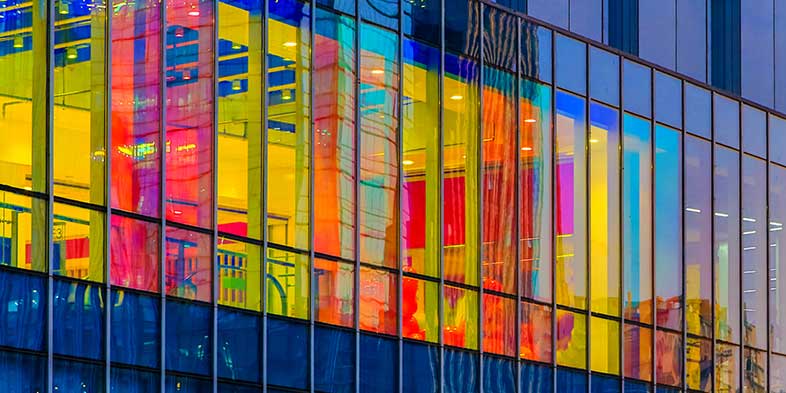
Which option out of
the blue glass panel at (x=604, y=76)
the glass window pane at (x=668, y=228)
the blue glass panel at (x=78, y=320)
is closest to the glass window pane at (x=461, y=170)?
the blue glass panel at (x=604, y=76)

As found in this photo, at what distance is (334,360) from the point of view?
79.1 ft

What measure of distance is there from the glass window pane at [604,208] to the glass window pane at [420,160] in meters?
5.03

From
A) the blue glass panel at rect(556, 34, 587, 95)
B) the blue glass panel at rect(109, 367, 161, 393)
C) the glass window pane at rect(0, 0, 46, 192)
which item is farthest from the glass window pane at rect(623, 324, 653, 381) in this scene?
the glass window pane at rect(0, 0, 46, 192)

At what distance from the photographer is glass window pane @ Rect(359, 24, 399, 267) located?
82.5ft

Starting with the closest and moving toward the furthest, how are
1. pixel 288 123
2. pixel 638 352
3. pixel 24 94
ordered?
pixel 24 94 < pixel 288 123 < pixel 638 352

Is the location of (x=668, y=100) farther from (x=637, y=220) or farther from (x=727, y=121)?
(x=637, y=220)

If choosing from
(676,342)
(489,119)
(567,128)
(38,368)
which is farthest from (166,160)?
(676,342)

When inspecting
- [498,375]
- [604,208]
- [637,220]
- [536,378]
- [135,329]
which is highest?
[604,208]

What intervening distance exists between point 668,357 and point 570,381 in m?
3.55

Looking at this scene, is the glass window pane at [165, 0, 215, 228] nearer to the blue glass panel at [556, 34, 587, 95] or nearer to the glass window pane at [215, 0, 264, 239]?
the glass window pane at [215, 0, 264, 239]

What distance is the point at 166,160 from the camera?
22016 mm

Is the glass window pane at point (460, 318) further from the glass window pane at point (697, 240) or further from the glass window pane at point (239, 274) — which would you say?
the glass window pane at point (697, 240)

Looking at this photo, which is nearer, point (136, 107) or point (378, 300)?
point (136, 107)

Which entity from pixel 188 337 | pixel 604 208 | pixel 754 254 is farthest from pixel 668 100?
pixel 188 337
